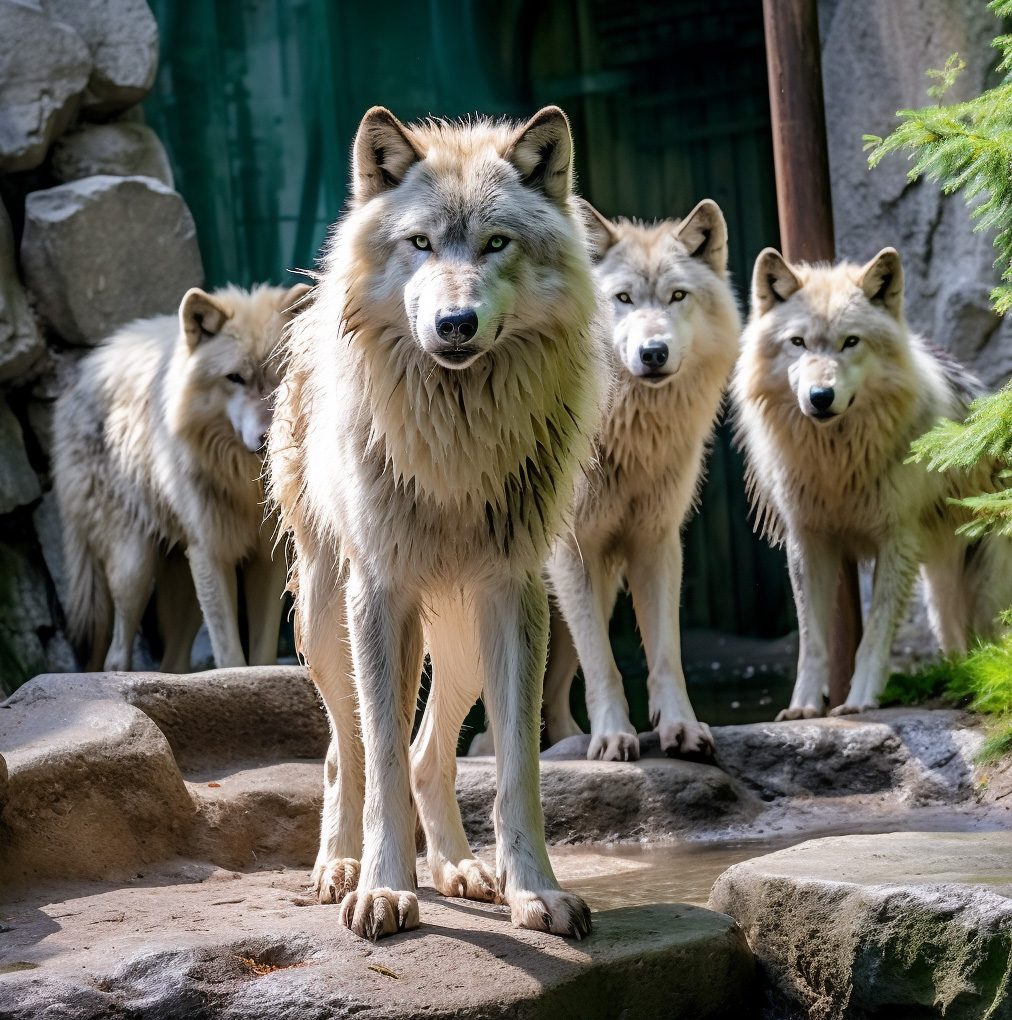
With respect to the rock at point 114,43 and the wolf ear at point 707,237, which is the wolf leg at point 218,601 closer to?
the wolf ear at point 707,237

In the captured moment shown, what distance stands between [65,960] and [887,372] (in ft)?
14.0

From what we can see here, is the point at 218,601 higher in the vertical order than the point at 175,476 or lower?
lower

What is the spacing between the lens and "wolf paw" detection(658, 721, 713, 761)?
466cm

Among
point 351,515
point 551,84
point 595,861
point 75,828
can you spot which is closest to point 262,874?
point 75,828

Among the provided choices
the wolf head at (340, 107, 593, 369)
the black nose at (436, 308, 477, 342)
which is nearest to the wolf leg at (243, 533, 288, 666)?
the wolf head at (340, 107, 593, 369)

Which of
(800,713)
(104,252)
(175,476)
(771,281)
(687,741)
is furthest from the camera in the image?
(104,252)

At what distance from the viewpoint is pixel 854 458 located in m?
5.51

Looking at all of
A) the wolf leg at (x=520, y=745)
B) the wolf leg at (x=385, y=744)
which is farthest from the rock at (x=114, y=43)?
the wolf leg at (x=520, y=745)

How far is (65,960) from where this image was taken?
2.42 meters

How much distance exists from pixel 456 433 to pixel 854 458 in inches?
128

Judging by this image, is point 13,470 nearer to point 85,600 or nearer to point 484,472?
point 85,600

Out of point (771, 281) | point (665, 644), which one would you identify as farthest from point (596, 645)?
point (771, 281)

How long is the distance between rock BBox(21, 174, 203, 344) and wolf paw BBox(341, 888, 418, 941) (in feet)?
19.6

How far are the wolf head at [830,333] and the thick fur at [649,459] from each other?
38 centimetres
